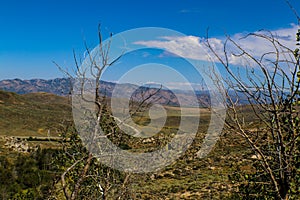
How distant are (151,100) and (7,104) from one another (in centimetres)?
15826

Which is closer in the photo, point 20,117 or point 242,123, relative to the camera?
point 242,123

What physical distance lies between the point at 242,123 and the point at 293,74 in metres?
0.98

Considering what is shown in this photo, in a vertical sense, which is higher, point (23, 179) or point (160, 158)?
point (160, 158)

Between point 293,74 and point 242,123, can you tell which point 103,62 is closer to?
point 242,123

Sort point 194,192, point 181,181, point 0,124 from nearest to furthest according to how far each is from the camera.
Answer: point 194,192, point 181,181, point 0,124

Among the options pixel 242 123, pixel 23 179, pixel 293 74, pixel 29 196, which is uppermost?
pixel 293 74

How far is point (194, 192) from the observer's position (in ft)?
82.2

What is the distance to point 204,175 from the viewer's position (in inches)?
1168

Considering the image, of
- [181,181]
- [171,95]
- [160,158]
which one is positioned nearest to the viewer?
[171,95]

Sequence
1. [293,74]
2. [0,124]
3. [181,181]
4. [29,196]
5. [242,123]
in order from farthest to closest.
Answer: [0,124]
[181,181]
[29,196]
[242,123]
[293,74]

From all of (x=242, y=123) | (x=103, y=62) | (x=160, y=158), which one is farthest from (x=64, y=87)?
(x=160, y=158)

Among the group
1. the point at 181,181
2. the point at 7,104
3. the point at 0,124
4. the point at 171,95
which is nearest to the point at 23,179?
the point at 181,181

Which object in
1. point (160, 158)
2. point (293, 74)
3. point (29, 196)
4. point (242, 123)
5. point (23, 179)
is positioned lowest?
point (23, 179)

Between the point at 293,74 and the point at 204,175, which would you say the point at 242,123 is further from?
the point at 204,175
